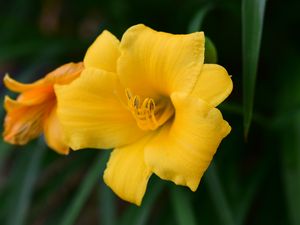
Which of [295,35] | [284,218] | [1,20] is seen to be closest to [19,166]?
[1,20]

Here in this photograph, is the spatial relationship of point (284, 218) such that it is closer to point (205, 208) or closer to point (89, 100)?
point (205, 208)

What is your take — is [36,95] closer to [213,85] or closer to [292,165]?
[213,85]

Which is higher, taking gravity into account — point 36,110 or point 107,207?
point 36,110

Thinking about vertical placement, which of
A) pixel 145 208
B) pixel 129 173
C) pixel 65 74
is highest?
pixel 65 74

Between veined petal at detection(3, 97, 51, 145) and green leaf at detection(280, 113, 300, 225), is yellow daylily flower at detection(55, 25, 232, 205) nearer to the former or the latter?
veined petal at detection(3, 97, 51, 145)

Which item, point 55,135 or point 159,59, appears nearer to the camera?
point 159,59

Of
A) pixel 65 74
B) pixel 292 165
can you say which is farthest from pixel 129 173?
pixel 292 165
